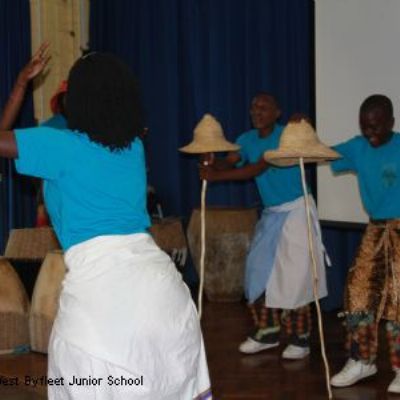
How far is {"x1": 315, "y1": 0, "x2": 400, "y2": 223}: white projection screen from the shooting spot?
174 inches

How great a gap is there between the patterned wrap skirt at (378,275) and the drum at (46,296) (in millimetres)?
1478

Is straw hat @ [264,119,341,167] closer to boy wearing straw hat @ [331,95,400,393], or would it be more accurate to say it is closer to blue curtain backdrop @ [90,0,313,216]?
boy wearing straw hat @ [331,95,400,393]

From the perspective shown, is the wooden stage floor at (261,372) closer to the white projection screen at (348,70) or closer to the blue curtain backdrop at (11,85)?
the white projection screen at (348,70)

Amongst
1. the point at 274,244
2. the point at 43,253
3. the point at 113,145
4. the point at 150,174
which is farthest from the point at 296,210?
the point at 150,174

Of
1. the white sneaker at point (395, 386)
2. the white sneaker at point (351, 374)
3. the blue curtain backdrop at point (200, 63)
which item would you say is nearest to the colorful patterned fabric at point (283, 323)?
the white sneaker at point (351, 374)

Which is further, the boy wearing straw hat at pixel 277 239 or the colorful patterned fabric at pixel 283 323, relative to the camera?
the colorful patterned fabric at pixel 283 323

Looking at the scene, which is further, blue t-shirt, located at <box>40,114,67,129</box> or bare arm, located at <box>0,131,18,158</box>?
A: blue t-shirt, located at <box>40,114,67,129</box>

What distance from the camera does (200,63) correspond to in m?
5.89

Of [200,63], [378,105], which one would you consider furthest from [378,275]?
[200,63]

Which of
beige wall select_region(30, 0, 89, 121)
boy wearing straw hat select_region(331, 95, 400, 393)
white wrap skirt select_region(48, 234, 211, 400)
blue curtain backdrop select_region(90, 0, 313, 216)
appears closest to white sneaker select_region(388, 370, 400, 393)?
boy wearing straw hat select_region(331, 95, 400, 393)

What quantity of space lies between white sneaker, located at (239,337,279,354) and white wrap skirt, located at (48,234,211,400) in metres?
2.34

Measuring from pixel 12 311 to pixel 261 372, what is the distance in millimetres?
1369

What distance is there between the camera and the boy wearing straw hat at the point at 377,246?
3287 millimetres

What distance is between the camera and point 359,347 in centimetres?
346
